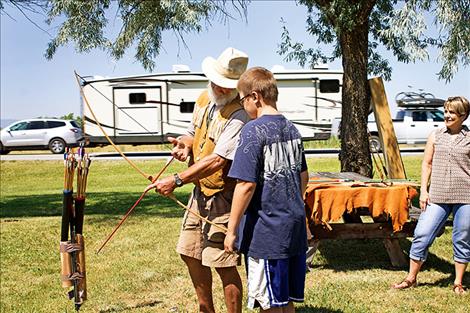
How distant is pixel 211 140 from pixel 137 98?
18572mm

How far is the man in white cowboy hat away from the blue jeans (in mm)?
1976

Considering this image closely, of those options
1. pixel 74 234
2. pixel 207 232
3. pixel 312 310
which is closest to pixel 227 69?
pixel 207 232

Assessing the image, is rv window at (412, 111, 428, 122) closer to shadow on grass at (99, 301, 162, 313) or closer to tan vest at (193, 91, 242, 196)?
shadow on grass at (99, 301, 162, 313)

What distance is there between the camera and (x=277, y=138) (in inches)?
125

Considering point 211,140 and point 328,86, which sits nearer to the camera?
point 211,140

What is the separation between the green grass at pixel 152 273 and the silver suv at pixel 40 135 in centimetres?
1396

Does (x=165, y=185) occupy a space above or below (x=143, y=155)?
above

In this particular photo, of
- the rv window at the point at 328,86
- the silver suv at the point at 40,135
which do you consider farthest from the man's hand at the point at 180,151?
the silver suv at the point at 40,135

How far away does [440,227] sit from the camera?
16.6ft

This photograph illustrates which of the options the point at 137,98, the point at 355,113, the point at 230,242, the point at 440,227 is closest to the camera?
the point at 230,242

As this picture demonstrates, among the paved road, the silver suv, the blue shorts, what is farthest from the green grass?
the silver suv

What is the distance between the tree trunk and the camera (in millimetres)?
8000

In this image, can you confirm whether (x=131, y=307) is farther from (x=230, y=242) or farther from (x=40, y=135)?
(x=40, y=135)

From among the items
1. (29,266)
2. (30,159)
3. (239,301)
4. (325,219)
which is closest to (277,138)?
(239,301)
